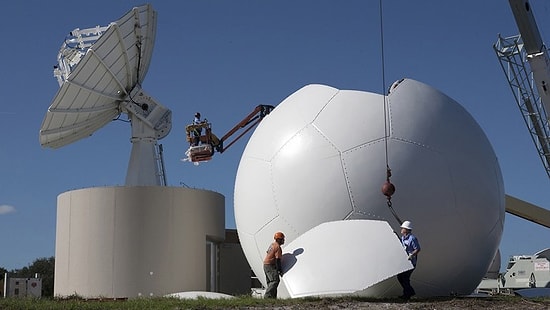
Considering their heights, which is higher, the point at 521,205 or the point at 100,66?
the point at 100,66

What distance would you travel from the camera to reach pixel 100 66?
72.4 ft

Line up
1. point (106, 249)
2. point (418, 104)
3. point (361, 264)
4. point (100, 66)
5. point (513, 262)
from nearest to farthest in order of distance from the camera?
point (361, 264), point (418, 104), point (106, 249), point (100, 66), point (513, 262)

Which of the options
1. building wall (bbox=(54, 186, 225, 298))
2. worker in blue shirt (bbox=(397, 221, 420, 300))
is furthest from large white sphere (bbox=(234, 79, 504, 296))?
building wall (bbox=(54, 186, 225, 298))

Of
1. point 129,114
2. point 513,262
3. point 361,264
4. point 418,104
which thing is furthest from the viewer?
point 513,262

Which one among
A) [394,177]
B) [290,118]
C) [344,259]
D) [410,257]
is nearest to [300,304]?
[344,259]

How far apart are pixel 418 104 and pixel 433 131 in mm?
701

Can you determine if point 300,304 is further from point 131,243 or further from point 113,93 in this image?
point 113,93

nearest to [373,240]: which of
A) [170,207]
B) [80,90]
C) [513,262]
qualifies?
[170,207]

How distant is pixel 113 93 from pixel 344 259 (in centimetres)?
1455

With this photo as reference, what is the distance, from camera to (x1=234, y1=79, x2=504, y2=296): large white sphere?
1280 centimetres

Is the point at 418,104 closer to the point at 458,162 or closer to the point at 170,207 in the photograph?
the point at 458,162

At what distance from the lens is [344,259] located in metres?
11.7

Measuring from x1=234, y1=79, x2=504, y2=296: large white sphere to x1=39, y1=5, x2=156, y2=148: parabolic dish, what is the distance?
29.9ft

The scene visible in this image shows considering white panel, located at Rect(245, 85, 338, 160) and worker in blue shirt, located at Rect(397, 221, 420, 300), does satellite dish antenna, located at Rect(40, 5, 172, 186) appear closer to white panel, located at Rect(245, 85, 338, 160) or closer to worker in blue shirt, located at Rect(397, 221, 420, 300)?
white panel, located at Rect(245, 85, 338, 160)
